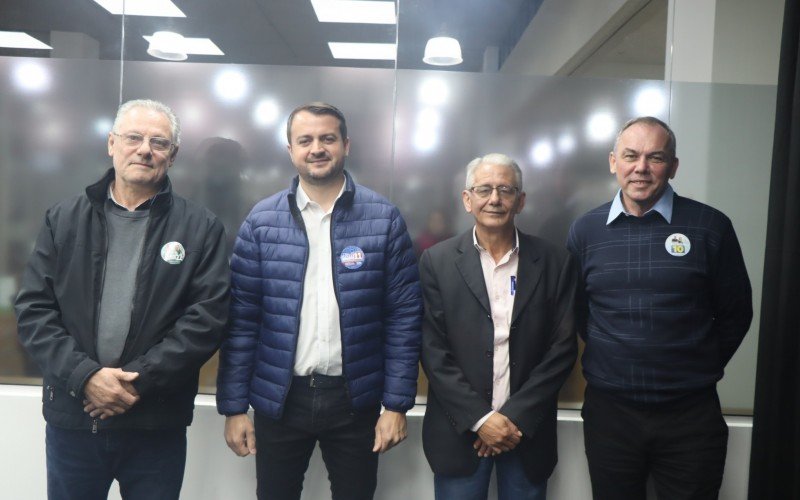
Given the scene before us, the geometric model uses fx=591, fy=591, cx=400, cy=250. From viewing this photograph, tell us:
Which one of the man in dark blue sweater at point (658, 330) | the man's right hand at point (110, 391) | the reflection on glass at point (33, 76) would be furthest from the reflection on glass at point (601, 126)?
the reflection on glass at point (33, 76)

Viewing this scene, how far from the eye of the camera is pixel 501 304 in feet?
7.05

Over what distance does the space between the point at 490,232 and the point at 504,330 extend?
14.1 inches

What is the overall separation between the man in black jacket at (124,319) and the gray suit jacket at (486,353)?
77 cm

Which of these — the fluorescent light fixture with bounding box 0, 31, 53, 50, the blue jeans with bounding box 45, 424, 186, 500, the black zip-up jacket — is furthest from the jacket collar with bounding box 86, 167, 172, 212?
the fluorescent light fixture with bounding box 0, 31, 53, 50

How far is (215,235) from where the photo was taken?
2.04 meters

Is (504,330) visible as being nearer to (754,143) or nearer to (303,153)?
(303,153)

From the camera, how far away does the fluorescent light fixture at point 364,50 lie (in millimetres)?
2846

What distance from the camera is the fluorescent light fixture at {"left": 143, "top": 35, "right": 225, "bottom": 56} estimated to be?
9.31 feet

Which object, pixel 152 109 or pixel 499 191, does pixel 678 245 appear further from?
pixel 152 109

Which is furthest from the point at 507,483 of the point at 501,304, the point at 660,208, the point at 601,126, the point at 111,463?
the point at 601,126

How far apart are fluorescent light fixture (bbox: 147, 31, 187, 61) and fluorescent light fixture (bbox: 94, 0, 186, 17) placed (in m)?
0.11

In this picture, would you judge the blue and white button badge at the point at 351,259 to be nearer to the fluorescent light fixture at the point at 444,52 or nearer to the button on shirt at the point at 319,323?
the button on shirt at the point at 319,323

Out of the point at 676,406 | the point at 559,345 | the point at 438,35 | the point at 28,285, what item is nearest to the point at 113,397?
the point at 28,285

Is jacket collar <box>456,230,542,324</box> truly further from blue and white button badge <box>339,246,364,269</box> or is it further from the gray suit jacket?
blue and white button badge <box>339,246,364,269</box>
